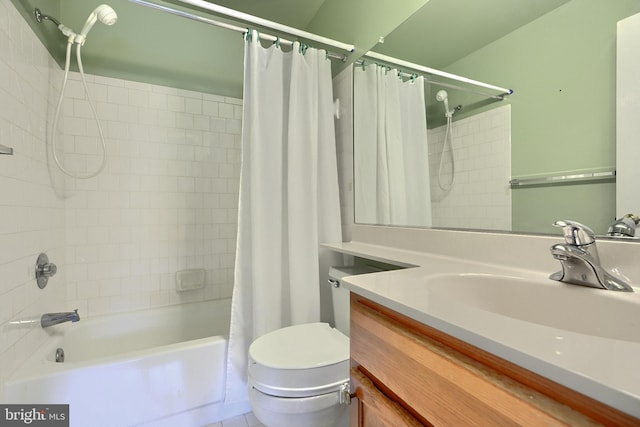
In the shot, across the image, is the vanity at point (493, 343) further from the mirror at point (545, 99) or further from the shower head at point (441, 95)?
the shower head at point (441, 95)

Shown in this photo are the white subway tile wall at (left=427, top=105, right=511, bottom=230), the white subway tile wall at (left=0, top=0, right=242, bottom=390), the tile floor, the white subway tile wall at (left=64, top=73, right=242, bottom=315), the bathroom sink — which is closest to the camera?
the bathroom sink

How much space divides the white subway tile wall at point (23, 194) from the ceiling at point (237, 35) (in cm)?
18

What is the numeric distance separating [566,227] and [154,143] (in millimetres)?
2180

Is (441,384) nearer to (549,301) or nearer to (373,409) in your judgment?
(373,409)

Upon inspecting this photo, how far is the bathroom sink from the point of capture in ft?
1.73

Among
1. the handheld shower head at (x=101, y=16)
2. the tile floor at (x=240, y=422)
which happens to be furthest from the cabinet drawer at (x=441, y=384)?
the handheld shower head at (x=101, y=16)

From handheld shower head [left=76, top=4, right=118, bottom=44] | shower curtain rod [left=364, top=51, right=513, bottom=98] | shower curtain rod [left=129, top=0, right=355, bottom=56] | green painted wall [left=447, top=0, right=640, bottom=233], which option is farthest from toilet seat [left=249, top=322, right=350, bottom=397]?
handheld shower head [left=76, top=4, right=118, bottom=44]

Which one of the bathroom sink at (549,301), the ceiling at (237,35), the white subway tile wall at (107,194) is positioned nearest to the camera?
the bathroom sink at (549,301)

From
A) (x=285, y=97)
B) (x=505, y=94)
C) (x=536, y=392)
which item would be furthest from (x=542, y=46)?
A: (x=285, y=97)

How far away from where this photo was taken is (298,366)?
0.98 meters

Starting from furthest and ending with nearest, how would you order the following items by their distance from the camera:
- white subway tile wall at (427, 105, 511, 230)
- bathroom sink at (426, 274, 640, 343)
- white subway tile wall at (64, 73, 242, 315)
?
white subway tile wall at (64, 73, 242, 315) → white subway tile wall at (427, 105, 511, 230) → bathroom sink at (426, 274, 640, 343)

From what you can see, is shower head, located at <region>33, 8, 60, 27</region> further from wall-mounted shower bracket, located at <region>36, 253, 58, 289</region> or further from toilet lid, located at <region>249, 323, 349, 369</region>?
toilet lid, located at <region>249, 323, 349, 369</region>

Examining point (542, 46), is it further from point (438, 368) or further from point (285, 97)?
point (285, 97)

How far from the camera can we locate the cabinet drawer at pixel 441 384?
0.35m
